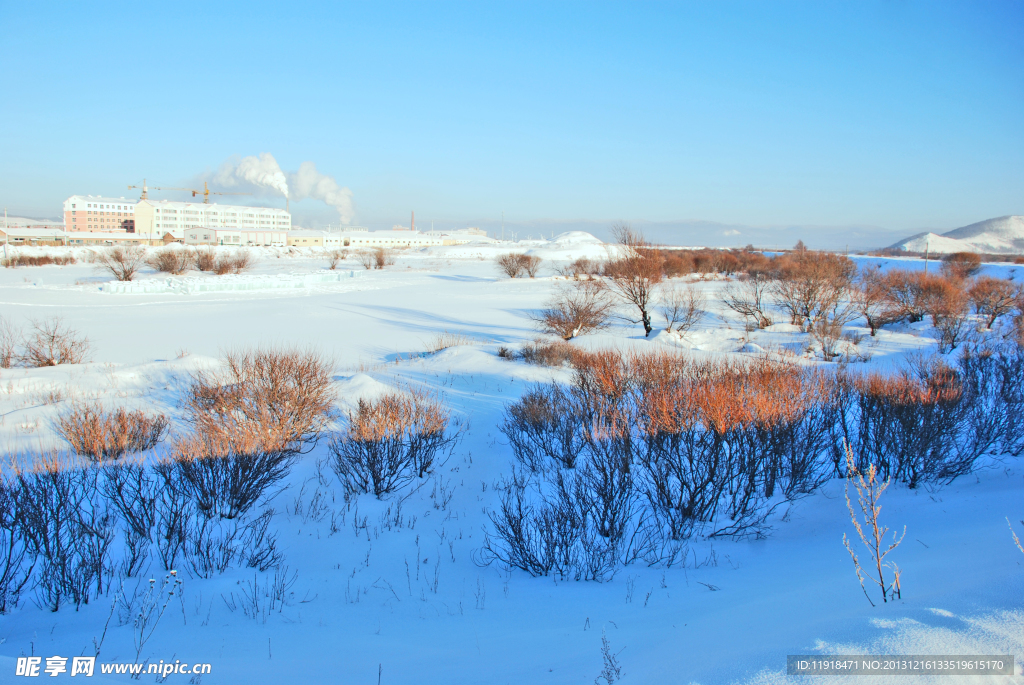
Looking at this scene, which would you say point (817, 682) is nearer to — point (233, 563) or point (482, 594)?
point (482, 594)

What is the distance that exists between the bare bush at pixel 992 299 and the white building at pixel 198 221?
80.6 meters

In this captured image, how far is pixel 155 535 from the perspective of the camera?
195 inches

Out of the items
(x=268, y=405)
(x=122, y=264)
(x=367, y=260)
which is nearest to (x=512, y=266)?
(x=367, y=260)

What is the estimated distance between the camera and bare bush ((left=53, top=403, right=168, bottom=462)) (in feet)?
21.0

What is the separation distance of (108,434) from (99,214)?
100132 mm

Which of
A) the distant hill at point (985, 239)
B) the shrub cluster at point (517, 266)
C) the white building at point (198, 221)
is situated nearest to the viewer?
the shrub cluster at point (517, 266)

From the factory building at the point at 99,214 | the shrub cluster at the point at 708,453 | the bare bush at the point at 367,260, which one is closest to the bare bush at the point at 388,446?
the shrub cluster at the point at 708,453

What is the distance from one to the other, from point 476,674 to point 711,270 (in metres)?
55.4

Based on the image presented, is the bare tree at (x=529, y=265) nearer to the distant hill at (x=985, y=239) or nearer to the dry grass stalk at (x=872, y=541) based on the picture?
→ the dry grass stalk at (x=872, y=541)

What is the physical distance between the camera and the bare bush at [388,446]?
651cm

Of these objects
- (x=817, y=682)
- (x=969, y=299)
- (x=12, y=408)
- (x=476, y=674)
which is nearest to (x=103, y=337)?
(x=12, y=408)

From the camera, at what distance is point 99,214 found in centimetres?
8231

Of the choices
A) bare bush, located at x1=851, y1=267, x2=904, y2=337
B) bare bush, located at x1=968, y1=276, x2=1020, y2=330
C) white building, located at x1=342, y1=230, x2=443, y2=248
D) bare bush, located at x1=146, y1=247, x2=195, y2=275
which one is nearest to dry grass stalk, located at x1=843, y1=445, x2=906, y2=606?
bare bush, located at x1=851, y1=267, x2=904, y2=337

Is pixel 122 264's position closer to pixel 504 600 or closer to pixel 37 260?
pixel 37 260
